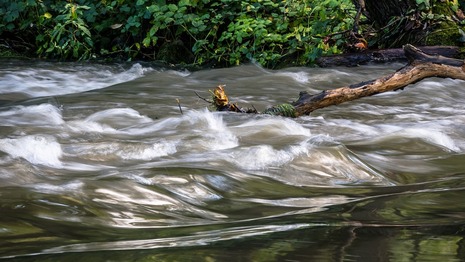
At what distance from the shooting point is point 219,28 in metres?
9.88

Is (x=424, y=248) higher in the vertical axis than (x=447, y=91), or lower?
higher

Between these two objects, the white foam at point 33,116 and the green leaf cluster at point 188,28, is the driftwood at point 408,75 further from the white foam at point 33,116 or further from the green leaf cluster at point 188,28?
the green leaf cluster at point 188,28

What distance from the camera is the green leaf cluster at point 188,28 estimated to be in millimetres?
8789

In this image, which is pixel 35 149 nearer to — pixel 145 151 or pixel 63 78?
pixel 145 151

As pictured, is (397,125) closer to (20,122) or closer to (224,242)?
(20,122)

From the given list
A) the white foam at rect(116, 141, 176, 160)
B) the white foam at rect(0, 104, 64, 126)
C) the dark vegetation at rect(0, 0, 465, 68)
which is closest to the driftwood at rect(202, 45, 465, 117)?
the white foam at rect(116, 141, 176, 160)

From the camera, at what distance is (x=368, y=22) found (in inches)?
351

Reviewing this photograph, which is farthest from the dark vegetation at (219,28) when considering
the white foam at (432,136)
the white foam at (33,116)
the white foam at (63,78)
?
the white foam at (33,116)

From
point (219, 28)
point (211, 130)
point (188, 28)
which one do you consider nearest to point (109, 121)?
point (211, 130)

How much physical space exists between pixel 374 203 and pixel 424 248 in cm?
94

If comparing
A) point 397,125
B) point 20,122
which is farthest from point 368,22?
point 20,122

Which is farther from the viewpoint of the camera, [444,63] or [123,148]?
[444,63]

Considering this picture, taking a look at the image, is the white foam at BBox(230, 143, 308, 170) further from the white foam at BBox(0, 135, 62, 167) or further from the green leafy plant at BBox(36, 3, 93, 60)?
the green leafy plant at BBox(36, 3, 93, 60)

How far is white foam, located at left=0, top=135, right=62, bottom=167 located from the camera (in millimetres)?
3740
